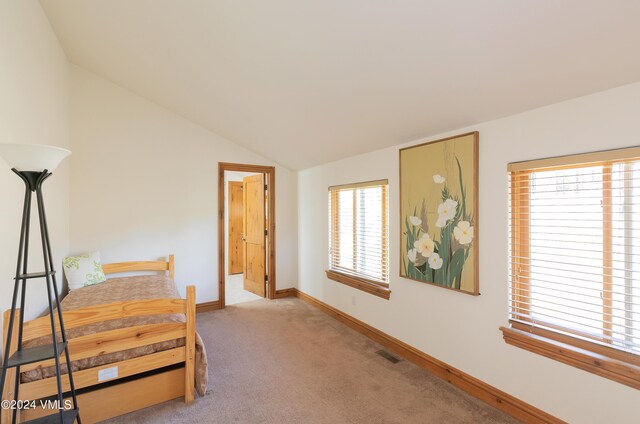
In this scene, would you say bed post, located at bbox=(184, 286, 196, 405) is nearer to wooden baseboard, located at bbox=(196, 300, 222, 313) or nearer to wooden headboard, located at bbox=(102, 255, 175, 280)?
wooden headboard, located at bbox=(102, 255, 175, 280)

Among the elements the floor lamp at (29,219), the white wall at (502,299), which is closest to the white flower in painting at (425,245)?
the white wall at (502,299)

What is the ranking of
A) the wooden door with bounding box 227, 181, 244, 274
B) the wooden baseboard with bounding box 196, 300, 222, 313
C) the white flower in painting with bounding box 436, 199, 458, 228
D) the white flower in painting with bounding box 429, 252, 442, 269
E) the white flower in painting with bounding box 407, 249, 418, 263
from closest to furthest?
the white flower in painting with bounding box 436, 199, 458, 228 < the white flower in painting with bounding box 429, 252, 442, 269 < the white flower in painting with bounding box 407, 249, 418, 263 < the wooden baseboard with bounding box 196, 300, 222, 313 < the wooden door with bounding box 227, 181, 244, 274

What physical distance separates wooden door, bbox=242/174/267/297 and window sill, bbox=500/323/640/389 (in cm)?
362

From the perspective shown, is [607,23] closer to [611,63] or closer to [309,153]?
[611,63]

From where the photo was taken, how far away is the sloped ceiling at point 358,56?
1.47m

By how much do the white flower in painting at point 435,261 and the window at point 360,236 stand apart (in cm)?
65

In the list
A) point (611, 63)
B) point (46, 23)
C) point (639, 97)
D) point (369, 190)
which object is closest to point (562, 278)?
point (639, 97)

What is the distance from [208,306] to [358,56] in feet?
12.5

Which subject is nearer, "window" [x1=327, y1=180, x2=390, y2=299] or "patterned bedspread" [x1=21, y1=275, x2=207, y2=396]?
"patterned bedspread" [x1=21, y1=275, x2=207, y2=396]

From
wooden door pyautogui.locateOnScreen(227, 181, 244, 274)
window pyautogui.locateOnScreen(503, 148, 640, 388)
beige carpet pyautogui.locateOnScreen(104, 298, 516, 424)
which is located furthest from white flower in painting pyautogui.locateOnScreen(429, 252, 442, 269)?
wooden door pyautogui.locateOnScreen(227, 181, 244, 274)

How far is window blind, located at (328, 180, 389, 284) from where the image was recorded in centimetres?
334

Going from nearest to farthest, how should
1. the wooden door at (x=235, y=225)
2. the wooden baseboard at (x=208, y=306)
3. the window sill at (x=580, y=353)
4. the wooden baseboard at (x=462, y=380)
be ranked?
the window sill at (x=580, y=353) < the wooden baseboard at (x=462, y=380) < the wooden baseboard at (x=208, y=306) < the wooden door at (x=235, y=225)

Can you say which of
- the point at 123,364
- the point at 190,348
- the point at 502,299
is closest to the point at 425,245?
the point at 502,299

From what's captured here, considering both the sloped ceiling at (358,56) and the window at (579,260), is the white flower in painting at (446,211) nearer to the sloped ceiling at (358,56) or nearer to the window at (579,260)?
the window at (579,260)
